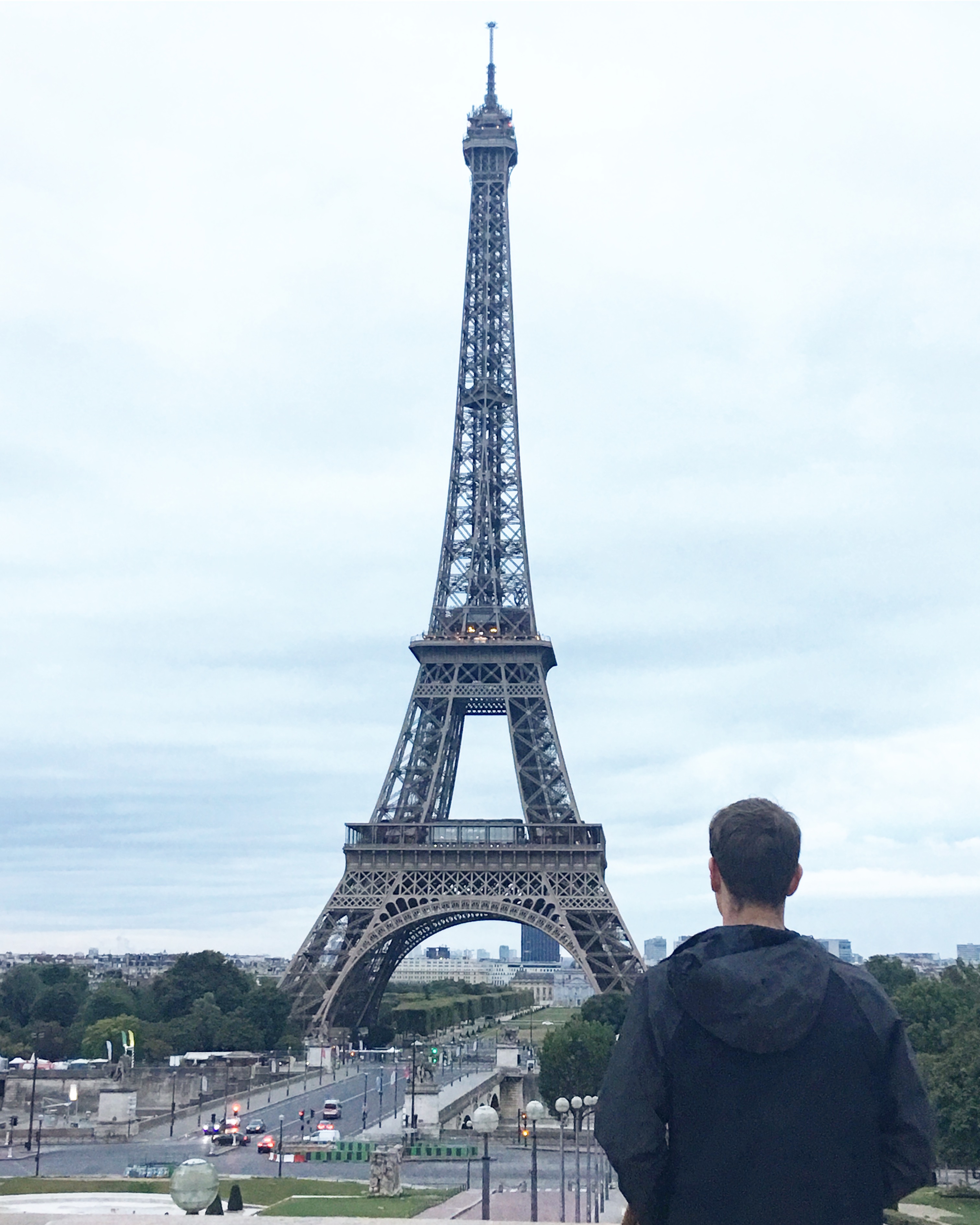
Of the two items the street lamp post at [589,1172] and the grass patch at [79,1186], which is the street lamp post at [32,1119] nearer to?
the grass patch at [79,1186]

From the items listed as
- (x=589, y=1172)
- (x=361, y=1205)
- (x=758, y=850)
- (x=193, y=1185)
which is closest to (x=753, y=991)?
(x=758, y=850)

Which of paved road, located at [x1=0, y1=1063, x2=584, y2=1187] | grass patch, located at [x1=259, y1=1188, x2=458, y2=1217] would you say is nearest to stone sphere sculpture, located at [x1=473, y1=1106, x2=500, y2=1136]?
grass patch, located at [x1=259, y1=1188, x2=458, y2=1217]

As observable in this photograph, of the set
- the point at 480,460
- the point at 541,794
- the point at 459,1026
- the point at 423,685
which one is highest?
the point at 480,460

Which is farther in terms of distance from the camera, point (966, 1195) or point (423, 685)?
point (423, 685)

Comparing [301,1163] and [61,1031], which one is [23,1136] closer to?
[301,1163]

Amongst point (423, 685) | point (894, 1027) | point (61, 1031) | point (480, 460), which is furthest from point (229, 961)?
point (894, 1027)

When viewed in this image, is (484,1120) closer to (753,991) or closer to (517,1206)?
(517,1206)

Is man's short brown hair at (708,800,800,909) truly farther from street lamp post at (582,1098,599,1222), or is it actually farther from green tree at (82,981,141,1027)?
green tree at (82,981,141,1027)

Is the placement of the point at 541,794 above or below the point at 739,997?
above
